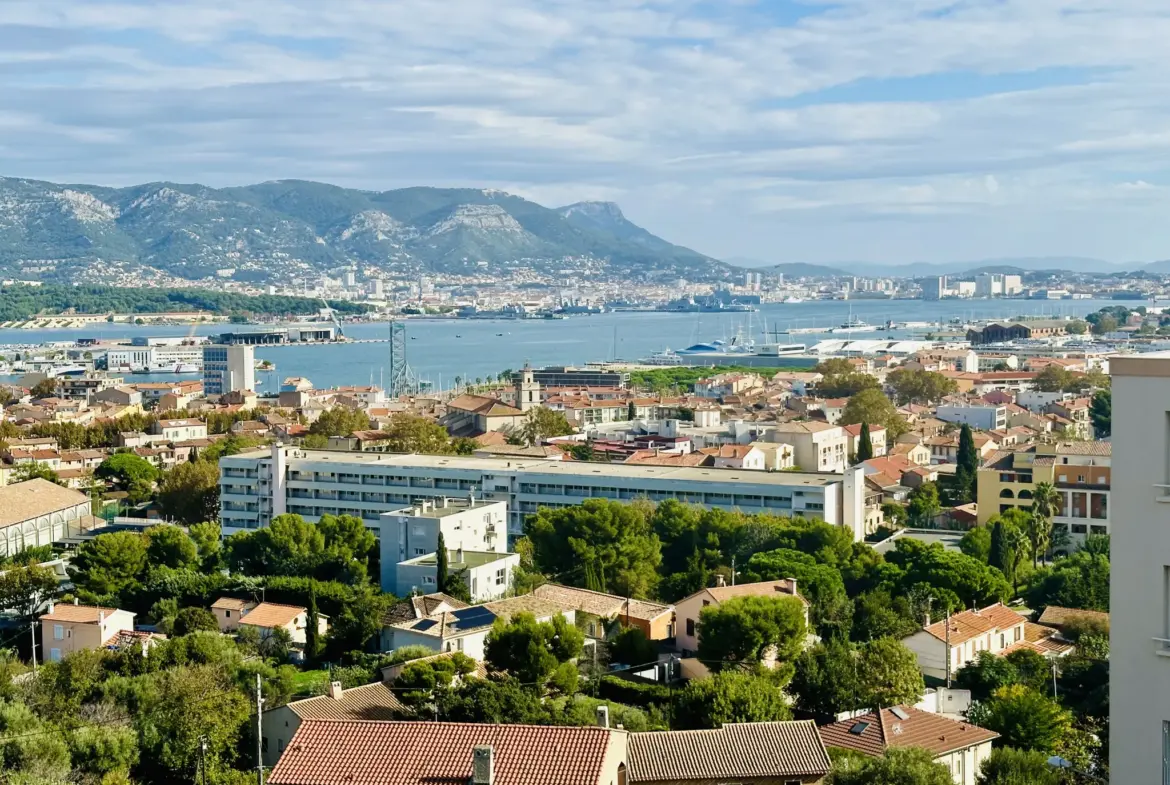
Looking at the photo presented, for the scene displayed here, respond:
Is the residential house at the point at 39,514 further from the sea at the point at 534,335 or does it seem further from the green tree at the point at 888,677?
the sea at the point at 534,335

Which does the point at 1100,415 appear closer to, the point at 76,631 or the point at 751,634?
the point at 751,634

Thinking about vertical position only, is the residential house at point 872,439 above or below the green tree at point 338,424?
below

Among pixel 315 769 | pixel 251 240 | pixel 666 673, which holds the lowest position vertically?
pixel 666 673

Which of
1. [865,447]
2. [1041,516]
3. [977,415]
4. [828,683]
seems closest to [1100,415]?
[977,415]

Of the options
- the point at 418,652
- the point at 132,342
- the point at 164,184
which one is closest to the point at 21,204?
the point at 164,184

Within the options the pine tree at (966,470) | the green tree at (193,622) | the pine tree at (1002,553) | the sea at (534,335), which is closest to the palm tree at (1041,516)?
the pine tree at (1002,553)

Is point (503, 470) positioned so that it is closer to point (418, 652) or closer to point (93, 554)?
point (93, 554)

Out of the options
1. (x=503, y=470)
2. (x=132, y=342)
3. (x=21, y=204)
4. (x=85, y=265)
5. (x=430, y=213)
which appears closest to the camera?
(x=503, y=470)
